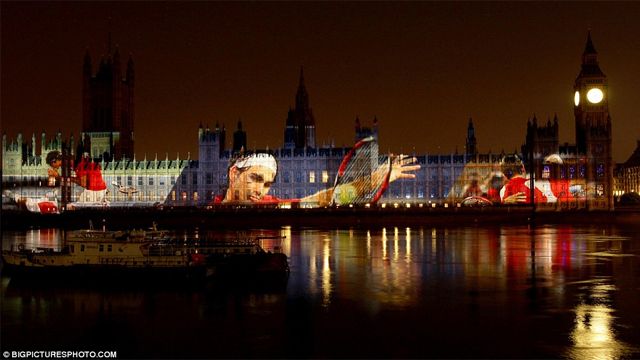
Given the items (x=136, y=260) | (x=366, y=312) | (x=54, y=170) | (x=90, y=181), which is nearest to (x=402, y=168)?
(x=90, y=181)

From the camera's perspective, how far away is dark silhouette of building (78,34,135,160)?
425ft

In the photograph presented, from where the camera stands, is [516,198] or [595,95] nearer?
[516,198]

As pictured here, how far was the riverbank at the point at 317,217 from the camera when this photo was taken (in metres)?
85.3

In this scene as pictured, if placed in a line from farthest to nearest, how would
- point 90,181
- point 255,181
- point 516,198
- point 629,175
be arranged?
point 629,175 → point 90,181 → point 255,181 → point 516,198

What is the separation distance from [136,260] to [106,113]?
9804 centimetres

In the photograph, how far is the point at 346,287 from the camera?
35250mm

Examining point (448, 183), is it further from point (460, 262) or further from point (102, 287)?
point (102, 287)

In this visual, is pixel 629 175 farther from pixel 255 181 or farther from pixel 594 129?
pixel 255 181

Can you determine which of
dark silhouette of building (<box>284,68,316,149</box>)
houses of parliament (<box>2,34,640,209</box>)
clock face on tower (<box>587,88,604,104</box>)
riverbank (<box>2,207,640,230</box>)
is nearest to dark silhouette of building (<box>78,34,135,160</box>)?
houses of parliament (<box>2,34,640,209</box>)

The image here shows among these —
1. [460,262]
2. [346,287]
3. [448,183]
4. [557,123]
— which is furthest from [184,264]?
[557,123]

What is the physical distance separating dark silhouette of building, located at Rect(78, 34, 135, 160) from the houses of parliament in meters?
2.10

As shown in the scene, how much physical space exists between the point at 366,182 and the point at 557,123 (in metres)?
29.6

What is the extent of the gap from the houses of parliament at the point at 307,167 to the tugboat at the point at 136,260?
70.8 m

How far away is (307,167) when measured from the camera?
11244cm
